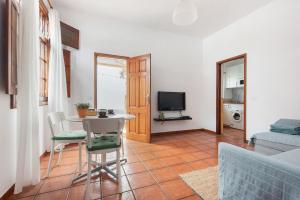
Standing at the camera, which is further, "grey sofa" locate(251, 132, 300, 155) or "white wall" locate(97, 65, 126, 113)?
"white wall" locate(97, 65, 126, 113)

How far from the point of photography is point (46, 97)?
9.59ft

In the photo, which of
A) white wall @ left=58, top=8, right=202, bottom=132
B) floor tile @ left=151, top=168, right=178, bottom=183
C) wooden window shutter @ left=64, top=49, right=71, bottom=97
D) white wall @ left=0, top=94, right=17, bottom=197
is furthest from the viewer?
white wall @ left=58, top=8, right=202, bottom=132

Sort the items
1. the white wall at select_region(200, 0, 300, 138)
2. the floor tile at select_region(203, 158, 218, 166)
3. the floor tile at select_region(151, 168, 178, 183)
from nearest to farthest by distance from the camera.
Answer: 1. the floor tile at select_region(151, 168, 178, 183)
2. the floor tile at select_region(203, 158, 218, 166)
3. the white wall at select_region(200, 0, 300, 138)

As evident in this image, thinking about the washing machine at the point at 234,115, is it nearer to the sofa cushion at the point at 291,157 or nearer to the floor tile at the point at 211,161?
the floor tile at the point at 211,161

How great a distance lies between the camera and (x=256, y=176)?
40.4 inches

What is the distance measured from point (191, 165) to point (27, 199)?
2139mm

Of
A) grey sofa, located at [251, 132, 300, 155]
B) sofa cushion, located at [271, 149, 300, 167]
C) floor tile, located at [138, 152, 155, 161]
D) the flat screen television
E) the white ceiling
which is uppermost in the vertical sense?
the white ceiling

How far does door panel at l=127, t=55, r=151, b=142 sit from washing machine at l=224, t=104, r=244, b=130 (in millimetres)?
3384

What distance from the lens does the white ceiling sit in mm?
3135

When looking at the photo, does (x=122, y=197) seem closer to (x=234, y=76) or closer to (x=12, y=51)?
(x=12, y=51)

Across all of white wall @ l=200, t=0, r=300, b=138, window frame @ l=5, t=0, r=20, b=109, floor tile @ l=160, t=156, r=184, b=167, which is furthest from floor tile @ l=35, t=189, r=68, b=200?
white wall @ l=200, t=0, r=300, b=138

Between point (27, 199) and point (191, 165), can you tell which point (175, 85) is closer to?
point (191, 165)

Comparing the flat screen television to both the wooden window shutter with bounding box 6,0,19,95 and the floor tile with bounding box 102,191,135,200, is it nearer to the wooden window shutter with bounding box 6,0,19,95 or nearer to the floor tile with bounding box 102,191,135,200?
the floor tile with bounding box 102,191,135,200

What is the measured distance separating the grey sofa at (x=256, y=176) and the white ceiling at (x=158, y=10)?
10.3ft
